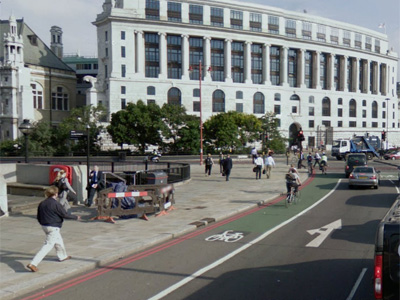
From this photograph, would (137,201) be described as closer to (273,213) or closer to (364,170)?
(273,213)

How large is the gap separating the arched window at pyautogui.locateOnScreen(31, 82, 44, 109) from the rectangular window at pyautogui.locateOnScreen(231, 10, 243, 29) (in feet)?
143

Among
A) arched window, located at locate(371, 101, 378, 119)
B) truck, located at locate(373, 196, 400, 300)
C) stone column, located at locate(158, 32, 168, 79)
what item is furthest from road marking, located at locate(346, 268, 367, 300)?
arched window, located at locate(371, 101, 378, 119)

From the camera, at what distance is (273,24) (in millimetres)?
96438

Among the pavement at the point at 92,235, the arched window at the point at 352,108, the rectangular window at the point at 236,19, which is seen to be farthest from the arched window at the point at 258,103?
the pavement at the point at 92,235

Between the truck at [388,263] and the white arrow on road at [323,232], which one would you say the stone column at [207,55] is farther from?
the truck at [388,263]

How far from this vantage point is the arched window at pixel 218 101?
90.9 m

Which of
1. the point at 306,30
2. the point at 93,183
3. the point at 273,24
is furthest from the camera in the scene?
the point at 306,30

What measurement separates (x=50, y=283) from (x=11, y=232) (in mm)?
5463

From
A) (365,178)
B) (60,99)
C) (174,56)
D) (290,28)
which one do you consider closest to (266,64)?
(290,28)

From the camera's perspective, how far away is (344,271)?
933cm

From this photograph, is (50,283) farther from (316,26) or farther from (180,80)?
(316,26)

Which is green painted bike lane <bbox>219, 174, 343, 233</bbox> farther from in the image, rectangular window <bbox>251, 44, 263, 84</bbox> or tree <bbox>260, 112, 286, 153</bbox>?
rectangular window <bbox>251, 44, 263, 84</bbox>

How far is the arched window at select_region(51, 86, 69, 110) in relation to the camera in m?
89.6

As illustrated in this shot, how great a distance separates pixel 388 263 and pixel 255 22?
9436 centimetres
